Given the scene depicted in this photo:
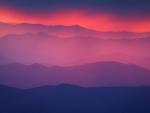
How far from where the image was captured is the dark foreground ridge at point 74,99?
3138mm

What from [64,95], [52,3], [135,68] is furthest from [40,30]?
[135,68]

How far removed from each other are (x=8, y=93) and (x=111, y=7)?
4.24 ft

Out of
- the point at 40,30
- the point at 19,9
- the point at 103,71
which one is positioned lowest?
the point at 103,71

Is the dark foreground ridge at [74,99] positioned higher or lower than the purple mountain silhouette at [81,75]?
lower

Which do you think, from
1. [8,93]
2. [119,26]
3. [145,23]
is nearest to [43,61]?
[8,93]

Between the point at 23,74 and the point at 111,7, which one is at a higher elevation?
the point at 111,7

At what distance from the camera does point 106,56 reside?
3.21 m

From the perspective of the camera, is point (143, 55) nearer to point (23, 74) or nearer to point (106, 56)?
point (106, 56)

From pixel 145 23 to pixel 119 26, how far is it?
→ 0.25 metres

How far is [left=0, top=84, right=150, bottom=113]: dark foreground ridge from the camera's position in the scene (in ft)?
10.3

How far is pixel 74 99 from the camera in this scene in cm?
316

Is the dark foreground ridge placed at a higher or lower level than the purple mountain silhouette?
lower

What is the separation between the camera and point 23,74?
3199 mm

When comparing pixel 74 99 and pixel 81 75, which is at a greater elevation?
pixel 81 75
